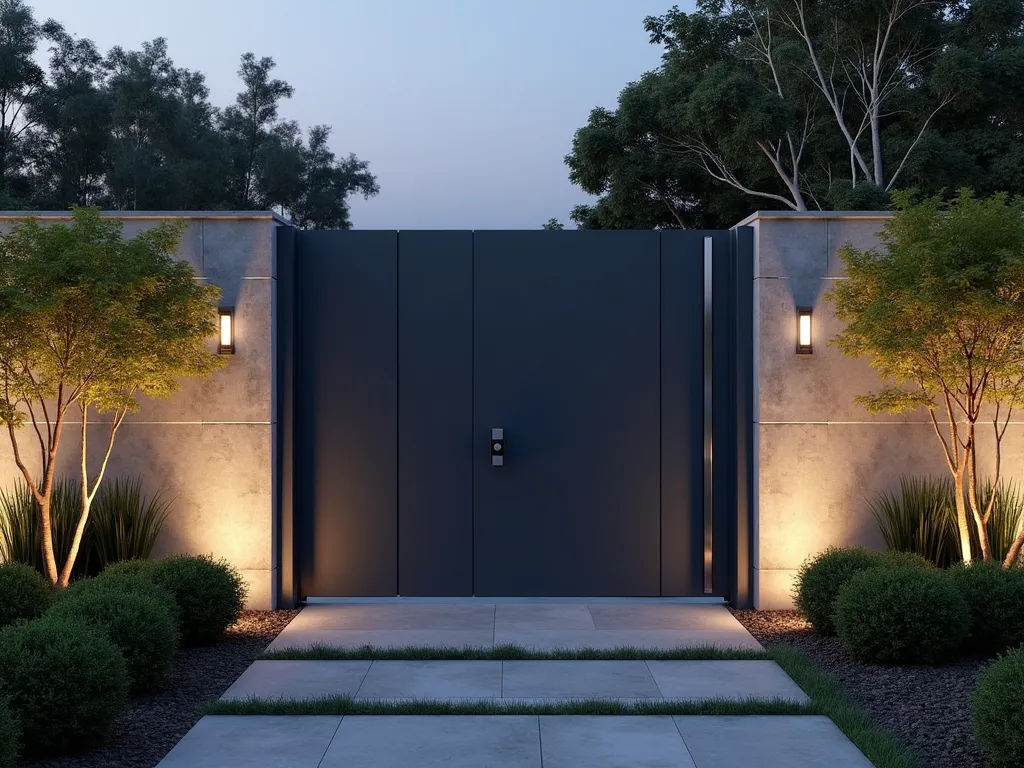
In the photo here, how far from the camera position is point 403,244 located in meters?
7.57

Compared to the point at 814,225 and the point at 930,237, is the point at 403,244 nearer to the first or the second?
the point at 814,225

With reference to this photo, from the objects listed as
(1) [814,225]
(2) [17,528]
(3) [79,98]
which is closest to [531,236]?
(1) [814,225]

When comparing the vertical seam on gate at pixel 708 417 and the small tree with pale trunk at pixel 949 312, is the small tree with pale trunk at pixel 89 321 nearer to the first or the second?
the vertical seam on gate at pixel 708 417

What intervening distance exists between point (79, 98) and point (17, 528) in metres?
26.9

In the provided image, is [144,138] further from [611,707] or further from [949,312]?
[611,707]

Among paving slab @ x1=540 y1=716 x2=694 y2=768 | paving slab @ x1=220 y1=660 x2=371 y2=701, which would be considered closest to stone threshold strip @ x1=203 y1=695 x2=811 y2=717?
paving slab @ x1=540 y1=716 x2=694 y2=768

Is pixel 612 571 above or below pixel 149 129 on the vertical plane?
below

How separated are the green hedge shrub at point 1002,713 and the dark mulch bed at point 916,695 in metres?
0.20

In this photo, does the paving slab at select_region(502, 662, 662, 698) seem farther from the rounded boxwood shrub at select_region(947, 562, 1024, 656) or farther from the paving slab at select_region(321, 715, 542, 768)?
the rounded boxwood shrub at select_region(947, 562, 1024, 656)

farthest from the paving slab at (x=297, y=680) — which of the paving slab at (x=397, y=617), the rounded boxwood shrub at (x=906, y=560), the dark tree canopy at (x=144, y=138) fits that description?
the dark tree canopy at (x=144, y=138)

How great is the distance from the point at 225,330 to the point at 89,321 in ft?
3.57

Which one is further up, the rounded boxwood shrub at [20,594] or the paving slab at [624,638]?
the rounded boxwood shrub at [20,594]

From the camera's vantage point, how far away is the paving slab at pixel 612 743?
4254 mm

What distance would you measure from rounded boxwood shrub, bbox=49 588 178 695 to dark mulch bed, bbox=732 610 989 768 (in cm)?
343
